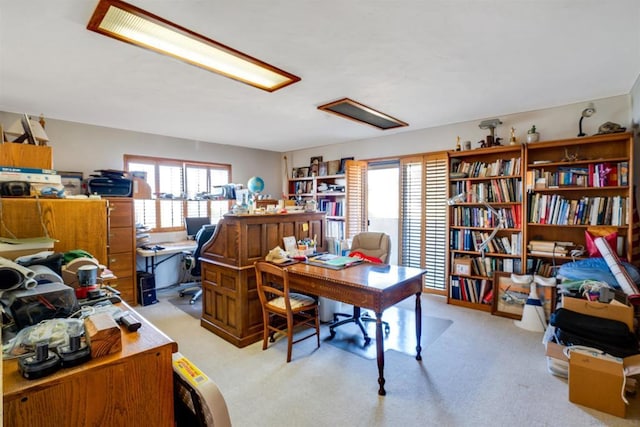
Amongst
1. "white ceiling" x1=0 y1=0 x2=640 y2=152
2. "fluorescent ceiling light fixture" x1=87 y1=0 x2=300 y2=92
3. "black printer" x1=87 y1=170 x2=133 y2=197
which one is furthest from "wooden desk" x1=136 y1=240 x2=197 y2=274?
"fluorescent ceiling light fixture" x1=87 y1=0 x2=300 y2=92

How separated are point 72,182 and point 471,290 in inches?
211

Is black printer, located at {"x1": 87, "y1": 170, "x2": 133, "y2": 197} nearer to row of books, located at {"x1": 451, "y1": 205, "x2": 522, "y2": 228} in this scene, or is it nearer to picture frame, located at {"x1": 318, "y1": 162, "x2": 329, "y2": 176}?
picture frame, located at {"x1": 318, "y1": 162, "x2": 329, "y2": 176}

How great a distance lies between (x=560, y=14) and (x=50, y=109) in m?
4.81

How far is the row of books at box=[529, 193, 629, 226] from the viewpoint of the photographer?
3.11m

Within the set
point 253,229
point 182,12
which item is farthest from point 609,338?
point 182,12

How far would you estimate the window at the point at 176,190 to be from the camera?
15.7 ft

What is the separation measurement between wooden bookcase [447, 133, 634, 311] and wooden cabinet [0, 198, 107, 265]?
12.7 feet

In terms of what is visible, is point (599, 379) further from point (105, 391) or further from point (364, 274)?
point (105, 391)

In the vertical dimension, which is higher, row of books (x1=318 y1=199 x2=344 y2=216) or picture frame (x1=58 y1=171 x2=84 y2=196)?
picture frame (x1=58 y1=171 x2=84 y2=196)

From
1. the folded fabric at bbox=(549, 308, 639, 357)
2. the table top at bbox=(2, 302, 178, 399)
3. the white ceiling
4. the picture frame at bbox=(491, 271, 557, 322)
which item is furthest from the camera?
the picture frame at bbox=(491, 271, 557, 322)

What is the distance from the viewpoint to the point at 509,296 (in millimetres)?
3645

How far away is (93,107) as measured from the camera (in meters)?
3.45

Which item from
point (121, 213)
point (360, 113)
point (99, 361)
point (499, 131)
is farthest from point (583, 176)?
point (121, 213)

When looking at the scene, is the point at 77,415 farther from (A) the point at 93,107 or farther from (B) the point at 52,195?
(A) the point at 93,107
